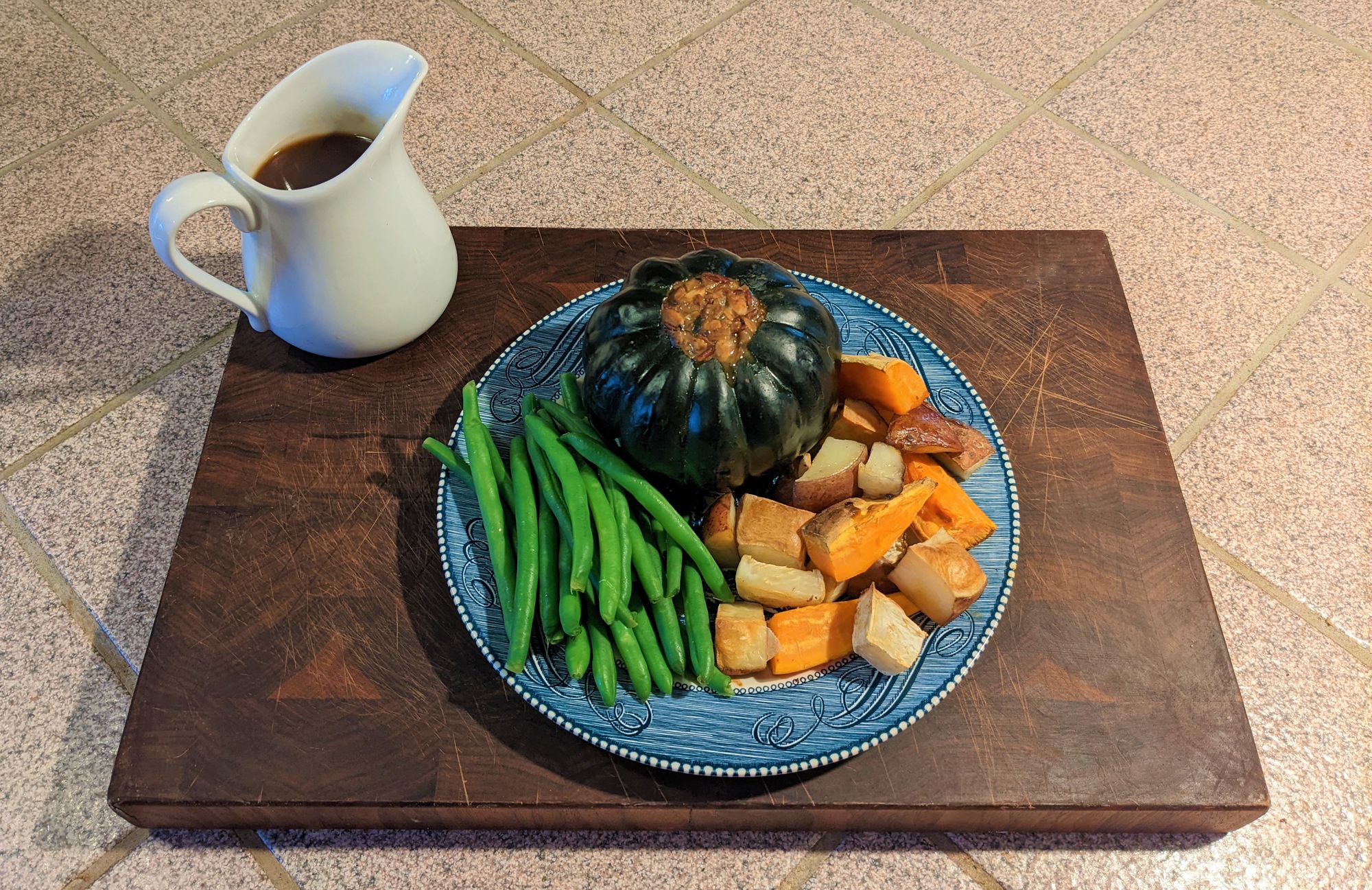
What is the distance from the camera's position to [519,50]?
2170mm

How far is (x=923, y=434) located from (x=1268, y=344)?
2.91 feet

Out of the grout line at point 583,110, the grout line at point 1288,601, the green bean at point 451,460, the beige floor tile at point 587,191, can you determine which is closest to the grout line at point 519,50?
the grout line at point 583,110

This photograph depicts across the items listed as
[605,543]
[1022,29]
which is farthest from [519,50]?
[605,543]

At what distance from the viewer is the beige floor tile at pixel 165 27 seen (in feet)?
7.01

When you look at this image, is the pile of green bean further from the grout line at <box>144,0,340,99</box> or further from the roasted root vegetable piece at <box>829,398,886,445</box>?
the grout line at <box>144,0,340,99</box>

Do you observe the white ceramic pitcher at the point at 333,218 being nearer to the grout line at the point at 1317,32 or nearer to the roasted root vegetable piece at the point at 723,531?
the roasted root vegetable piece at the point at 723,531

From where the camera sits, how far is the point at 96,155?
6.47 feet

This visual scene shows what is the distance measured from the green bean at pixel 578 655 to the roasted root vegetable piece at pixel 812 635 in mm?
198

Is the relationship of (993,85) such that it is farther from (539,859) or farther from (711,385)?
(539,859)

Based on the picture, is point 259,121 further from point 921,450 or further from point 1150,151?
point 1150,151

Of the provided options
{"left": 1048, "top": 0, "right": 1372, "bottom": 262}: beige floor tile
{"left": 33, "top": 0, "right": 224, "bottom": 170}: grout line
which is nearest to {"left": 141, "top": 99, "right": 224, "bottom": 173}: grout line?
{"left": 33, "top": 0, "right": 224, "bottom": 170}: grout line

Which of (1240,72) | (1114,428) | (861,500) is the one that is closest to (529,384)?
(861,500)

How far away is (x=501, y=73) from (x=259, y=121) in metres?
1.00

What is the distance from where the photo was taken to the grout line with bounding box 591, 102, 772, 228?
1.87 m
